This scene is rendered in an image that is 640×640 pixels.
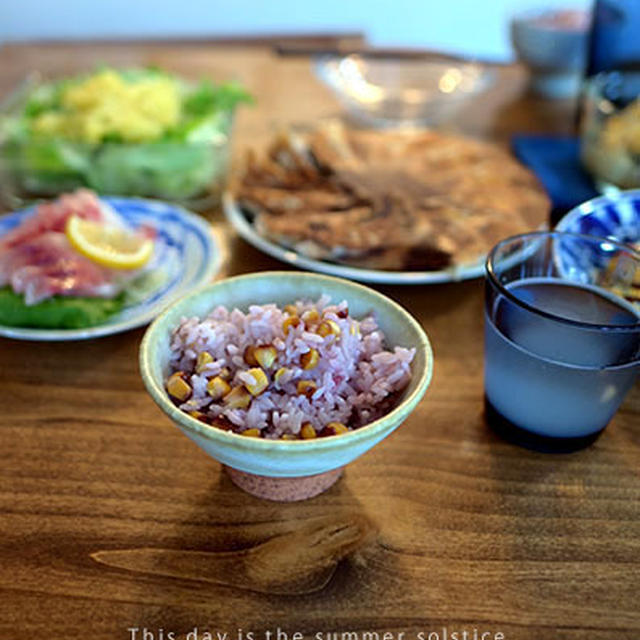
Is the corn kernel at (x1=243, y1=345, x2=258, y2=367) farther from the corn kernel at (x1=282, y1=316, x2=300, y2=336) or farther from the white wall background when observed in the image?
the white wall background

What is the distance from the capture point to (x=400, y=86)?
213 centimetres

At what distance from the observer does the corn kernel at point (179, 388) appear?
755 mm

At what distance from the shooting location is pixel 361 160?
4.89ft

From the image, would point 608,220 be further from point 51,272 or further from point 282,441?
point 51,272

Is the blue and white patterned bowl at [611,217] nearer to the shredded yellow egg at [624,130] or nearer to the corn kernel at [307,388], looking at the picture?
the shredded yellow egg at [624,130]

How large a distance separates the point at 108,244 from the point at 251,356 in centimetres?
54

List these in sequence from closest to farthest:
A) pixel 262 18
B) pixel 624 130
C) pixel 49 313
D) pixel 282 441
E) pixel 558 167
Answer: pixel 282 441, pixel 49 313, pixel 624 130, pixel 558 167, pixel 262 18

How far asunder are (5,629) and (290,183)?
99 centimetres

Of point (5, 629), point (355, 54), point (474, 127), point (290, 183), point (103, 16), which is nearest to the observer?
point (5, 629)

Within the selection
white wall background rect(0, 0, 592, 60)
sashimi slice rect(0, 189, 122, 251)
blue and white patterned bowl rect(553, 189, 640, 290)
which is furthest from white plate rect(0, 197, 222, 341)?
white wall background rect(0, 0, 592, 60)

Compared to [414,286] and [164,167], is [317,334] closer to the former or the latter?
[414,286]

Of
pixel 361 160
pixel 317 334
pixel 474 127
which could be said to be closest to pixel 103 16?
pixel 474 127

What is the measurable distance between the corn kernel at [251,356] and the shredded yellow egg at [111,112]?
89cm

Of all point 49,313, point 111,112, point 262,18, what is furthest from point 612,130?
point 262,18
